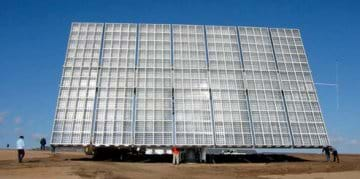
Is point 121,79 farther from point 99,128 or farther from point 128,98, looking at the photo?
point 99,128

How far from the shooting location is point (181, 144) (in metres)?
22.0

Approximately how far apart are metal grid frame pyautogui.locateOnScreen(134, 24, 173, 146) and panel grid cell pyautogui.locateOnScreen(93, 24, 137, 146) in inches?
20.1

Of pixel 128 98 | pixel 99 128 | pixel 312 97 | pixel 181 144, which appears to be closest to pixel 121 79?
pixel 128 98

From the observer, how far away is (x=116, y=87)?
2369cm

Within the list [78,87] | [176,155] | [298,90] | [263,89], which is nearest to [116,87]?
[78,87]

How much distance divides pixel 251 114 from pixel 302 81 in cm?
442

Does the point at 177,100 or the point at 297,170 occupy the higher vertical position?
the point at 177,100

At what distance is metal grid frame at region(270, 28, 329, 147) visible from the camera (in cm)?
2339

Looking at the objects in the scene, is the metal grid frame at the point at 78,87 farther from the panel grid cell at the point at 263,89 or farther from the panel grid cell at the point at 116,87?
the panel grid cell at the point at 263,89

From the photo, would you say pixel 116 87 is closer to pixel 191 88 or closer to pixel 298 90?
pixel 191 88

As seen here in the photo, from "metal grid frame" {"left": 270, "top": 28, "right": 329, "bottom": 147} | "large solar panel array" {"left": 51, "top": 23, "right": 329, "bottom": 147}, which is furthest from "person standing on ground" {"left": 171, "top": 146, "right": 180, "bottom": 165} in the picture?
"metal grid frame" {"left": 270, "top": 28, "right": 329, "bottom": 147}

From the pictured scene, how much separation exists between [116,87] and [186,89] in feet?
13.3

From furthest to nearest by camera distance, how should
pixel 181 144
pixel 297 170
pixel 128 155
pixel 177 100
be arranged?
pixel 128 155 → pixel 177 100 → pixel 181 144 → pixel 297 170

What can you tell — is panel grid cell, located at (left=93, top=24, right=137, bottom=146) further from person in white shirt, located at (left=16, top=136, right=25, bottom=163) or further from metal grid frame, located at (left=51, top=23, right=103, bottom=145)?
person in white shirt, located at (left=16, top=136, right=25, bottom=163)
